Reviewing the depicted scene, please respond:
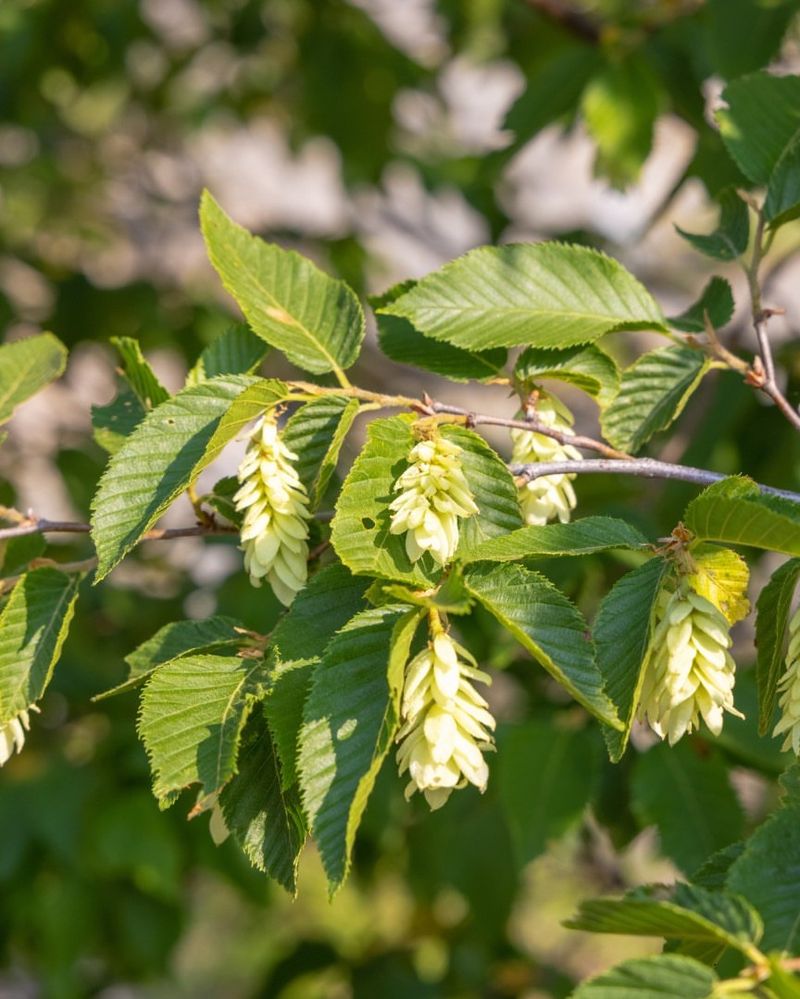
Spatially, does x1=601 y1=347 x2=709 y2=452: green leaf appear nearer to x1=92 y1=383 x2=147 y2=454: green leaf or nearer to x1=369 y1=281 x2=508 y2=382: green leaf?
x1=369 y1=281 x2=508 y2=382: green leaf

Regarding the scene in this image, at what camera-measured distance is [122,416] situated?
3.73ft

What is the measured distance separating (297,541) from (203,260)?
4.37m

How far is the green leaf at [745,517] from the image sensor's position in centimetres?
74

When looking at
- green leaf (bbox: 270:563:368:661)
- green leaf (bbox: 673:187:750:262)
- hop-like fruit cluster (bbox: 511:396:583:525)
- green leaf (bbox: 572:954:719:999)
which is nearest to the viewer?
green leaf (bbox: 572:954:719:999)

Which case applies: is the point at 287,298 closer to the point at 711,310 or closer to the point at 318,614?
the point at 318,614

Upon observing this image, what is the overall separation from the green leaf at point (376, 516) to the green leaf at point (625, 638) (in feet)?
0.43

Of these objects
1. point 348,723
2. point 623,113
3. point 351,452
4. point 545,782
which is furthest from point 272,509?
point 351,452

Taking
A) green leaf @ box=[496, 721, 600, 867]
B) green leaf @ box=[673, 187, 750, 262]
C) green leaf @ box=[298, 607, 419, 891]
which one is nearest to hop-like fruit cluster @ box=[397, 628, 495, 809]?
green leaf @ box=[298, 607, 419, 891]

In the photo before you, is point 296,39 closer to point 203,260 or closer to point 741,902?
point 203,260

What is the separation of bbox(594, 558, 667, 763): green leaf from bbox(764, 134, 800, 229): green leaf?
1.37 feet

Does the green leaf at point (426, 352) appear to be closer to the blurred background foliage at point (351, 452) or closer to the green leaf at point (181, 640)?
the green leaf at point (181, 640)

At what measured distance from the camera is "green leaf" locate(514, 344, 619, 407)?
103 centimetres

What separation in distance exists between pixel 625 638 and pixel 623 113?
4.10 ft

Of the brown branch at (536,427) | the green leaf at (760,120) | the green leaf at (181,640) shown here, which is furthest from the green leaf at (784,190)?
the green leaf at (181,640)
